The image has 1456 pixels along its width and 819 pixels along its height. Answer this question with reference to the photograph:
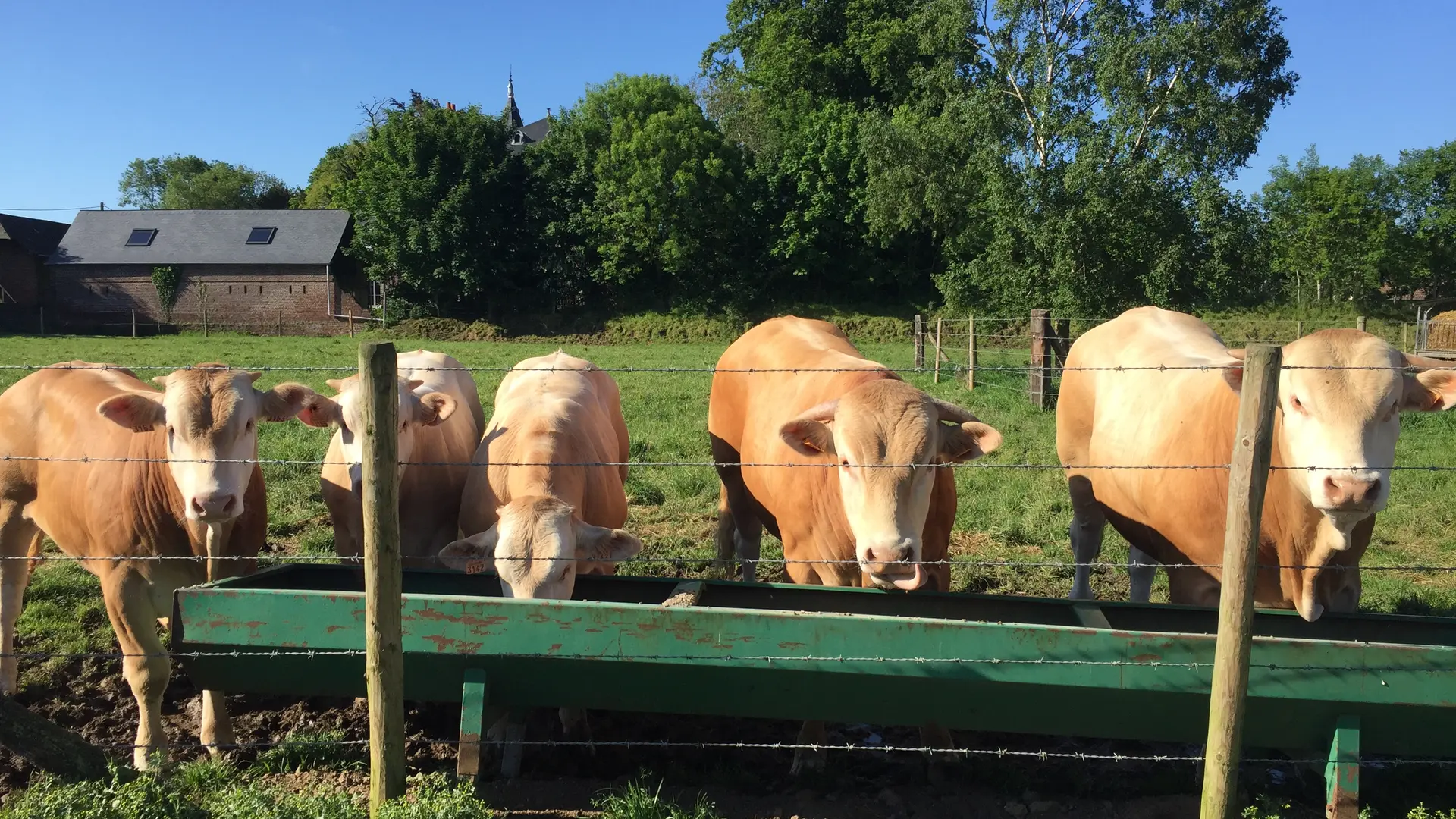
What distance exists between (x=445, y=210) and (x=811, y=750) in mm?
36469

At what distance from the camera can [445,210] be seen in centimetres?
3728

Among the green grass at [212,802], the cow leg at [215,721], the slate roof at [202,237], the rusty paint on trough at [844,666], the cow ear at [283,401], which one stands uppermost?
the slate roof at [202,237]

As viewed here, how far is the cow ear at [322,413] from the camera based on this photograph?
5.09 metres

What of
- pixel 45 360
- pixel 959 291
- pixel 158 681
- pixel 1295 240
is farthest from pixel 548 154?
pixel 158 681

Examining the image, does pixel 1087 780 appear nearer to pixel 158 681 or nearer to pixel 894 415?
pixel 894 415

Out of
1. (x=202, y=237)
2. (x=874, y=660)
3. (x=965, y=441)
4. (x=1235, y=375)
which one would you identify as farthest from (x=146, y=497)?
(x=202, y=237)

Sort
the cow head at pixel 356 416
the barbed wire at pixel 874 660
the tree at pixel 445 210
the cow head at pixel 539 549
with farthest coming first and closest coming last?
the tree at pixel 445 210, the cow head at pixel 356 416, the cow head at pixel 539 549, the barbed wire at pixel 874 660

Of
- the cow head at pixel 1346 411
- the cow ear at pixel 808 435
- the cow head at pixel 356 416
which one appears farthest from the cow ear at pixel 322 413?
the cow head at pixel 1346 411

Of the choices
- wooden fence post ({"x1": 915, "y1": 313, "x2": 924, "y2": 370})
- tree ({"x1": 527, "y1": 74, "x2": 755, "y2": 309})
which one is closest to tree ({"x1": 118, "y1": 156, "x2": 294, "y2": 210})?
tree ({"x1": 527, "y1": 74, "x2": 755, "y2": 309})

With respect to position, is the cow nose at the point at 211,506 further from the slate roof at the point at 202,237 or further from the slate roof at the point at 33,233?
the slate roof at the point at 33,233

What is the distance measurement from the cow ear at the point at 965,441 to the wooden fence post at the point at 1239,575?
4.34ft

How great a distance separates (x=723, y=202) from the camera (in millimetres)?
38906

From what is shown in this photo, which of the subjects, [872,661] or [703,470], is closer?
[872,661]

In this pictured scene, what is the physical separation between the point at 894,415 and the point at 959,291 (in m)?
27.7
